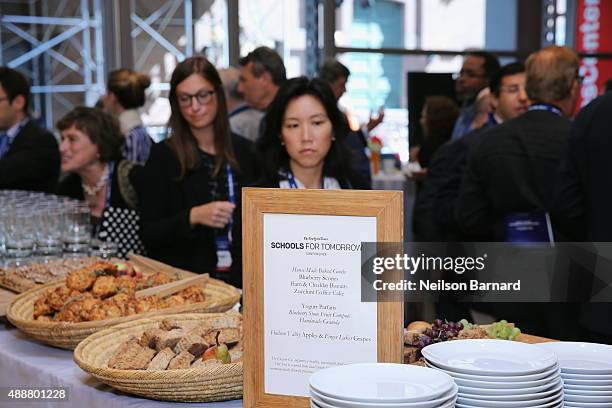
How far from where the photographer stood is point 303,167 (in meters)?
2.95

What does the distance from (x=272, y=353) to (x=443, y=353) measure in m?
0.26

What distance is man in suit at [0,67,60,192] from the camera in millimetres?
4367

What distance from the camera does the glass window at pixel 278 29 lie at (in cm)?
848

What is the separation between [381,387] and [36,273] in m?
1.68

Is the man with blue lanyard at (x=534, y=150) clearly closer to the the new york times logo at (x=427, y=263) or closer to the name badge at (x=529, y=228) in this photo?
the name badge at (x=529, y=228)

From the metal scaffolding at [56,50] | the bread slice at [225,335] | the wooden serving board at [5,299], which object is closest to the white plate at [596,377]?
the bread slice at [225,335]

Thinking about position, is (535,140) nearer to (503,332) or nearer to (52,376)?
(503,332)

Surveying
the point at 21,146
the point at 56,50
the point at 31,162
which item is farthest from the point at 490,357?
the point at 56,50

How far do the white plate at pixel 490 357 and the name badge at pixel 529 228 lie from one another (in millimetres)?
2096

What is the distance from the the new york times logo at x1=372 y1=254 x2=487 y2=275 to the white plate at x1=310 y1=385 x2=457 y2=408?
211mm

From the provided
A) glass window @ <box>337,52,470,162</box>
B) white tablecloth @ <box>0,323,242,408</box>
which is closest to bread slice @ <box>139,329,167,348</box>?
white tablecloth @ <box>0,323,242,408</box>

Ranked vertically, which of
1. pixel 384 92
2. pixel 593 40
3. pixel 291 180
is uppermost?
pixel 593 40

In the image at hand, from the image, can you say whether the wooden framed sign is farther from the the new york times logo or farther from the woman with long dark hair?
the woman with long dark hair

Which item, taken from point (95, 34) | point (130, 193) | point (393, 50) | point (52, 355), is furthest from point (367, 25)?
point (52, 355)
